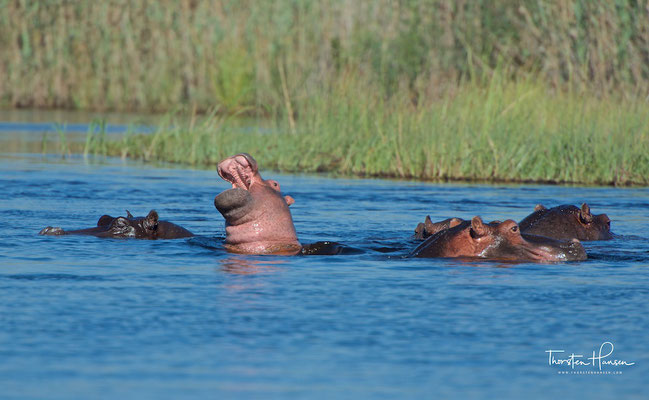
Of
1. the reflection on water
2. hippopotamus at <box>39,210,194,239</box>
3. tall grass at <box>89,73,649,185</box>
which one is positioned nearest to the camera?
the reflection on water

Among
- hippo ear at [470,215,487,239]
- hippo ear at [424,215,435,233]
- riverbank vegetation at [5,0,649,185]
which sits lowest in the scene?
hippo ear at [424,215,435,233]

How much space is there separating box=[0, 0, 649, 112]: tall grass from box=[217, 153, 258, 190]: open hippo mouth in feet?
28.8

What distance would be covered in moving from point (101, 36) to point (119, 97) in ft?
3.77

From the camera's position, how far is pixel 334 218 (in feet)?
29.9

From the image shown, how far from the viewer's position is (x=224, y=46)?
21.3 meters

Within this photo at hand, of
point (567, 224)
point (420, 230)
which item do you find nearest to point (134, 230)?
point (420, 230)

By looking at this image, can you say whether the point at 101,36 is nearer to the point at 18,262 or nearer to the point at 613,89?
the point at 613,89

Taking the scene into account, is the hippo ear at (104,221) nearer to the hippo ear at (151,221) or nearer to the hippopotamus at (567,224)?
the hippo ear at (151,221)

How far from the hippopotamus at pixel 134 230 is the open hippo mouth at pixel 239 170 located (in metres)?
0.98

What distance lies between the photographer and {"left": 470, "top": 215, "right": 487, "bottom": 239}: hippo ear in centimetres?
638

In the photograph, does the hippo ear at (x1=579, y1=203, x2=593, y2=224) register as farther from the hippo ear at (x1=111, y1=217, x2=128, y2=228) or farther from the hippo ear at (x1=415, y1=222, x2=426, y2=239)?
the hippo ear at (x1=111, y1=217, x2=128, y2=228)

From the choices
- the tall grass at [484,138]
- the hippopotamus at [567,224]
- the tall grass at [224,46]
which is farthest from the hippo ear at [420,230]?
the tall grass at [224,46]

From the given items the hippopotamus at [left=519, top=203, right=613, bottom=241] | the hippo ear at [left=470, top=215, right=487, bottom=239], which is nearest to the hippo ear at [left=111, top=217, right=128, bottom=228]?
the hippo ear at [left=470, top=215, right=487, bottom=239]

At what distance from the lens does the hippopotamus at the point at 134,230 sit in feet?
24.9
